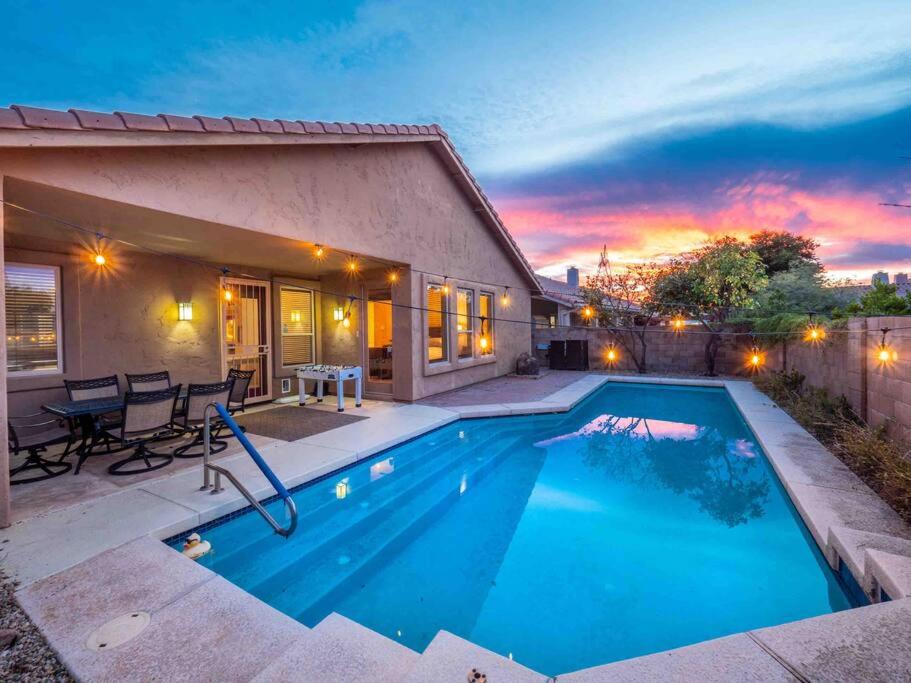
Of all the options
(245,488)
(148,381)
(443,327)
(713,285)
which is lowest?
(245,488)

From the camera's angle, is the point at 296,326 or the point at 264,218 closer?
the point at 264,218

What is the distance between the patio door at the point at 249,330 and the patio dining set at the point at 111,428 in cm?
283

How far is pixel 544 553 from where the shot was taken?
4.14 m

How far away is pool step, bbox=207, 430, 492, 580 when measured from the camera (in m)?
3.72

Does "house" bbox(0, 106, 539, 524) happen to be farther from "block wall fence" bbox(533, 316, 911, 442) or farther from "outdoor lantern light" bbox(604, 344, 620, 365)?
"block wall fence" bbox(533, 316, 911, 442)

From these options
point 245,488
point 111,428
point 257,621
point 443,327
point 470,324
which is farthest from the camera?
point 470,324

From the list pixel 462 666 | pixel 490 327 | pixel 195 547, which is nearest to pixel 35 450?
pixel 195 547

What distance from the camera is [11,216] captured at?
16.6 feet

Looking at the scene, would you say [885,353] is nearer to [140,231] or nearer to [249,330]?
A: [140,231]

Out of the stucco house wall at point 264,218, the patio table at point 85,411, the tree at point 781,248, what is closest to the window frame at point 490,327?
the stucco house wall at point 264,218

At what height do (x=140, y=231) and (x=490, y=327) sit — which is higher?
(x=140, y=231)

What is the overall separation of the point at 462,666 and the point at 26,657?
249 cm

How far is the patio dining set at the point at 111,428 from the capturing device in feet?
16.1

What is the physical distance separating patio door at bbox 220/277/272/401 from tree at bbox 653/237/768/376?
12737 mm
